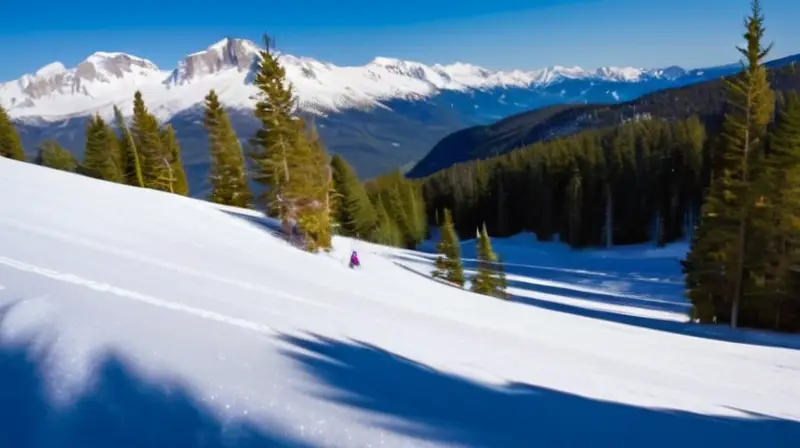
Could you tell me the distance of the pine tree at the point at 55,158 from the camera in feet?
203

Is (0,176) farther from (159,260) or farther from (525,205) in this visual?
(525,205)

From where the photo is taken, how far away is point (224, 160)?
154ft

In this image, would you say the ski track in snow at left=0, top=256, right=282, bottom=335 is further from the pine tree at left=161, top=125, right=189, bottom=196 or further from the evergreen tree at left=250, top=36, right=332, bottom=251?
the pine tree at left=161, top=125, right=189, bottom=196

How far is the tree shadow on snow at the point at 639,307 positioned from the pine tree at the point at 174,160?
21.6 meters

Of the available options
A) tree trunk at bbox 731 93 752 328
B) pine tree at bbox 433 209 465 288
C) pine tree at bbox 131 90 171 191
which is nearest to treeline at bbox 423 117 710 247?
pine tree at bbox 433 209 465 288

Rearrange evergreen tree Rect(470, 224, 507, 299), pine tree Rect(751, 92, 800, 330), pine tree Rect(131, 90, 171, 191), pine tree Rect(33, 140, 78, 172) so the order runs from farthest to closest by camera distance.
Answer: pine tree Rect(33, 140, 78, 172) → pine tree Rect(131, 90, 171, 191) → evergreen tree Rect(470, 224, 507, 299) → pine tree Rect(751, 92, 800, 330)

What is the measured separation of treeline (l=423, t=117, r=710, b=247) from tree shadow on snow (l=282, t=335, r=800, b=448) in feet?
239

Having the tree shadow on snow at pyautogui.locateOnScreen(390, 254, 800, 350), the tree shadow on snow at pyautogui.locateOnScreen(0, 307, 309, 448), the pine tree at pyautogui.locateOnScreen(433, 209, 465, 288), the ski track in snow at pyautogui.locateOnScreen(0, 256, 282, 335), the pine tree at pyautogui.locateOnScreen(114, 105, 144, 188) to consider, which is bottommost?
the tree shadow on snow at pyautogui.locateOnScreen(390, 254, 800, 350)

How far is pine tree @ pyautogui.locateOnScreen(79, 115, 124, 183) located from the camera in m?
49.2

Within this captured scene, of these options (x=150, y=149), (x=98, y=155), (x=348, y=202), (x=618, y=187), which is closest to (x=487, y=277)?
(x=348, y=202)

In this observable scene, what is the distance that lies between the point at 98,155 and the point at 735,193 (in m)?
50.7

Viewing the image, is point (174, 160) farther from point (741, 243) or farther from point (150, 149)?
point (741, 243)

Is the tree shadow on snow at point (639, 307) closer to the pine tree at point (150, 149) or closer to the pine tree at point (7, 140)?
the pine tree at point (150, 149)

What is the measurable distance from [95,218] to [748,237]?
29.4 metres
